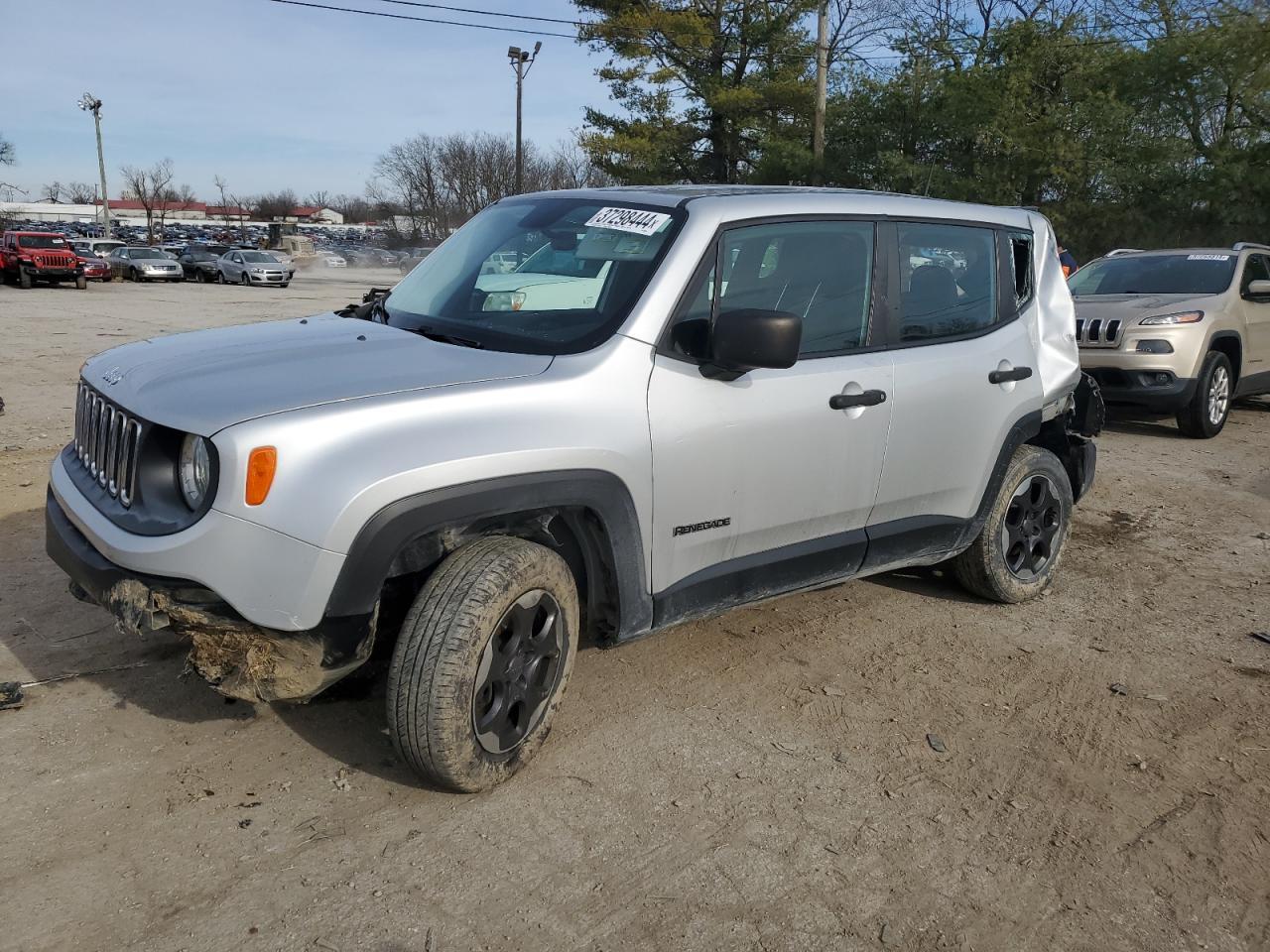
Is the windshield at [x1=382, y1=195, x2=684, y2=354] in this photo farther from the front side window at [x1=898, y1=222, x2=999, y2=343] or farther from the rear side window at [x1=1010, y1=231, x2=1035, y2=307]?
the rear side window at [x1=1010, y1=231, x2=1035, y2=307]

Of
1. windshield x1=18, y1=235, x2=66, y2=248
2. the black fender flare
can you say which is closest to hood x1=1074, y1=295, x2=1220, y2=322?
the black fender flare

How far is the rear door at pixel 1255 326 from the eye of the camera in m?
9.95

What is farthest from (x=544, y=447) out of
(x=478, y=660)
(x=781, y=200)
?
(x=781, y=200)

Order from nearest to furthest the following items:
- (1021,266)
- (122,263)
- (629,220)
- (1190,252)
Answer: (629,220)
(1021,266)
(1190,252)
(122,263)

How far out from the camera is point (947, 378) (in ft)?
13.7

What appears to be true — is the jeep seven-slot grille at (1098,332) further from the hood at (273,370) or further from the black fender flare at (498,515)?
the hood at (273,370)

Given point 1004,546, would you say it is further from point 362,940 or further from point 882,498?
point 362,940

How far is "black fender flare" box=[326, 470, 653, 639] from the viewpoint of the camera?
2.71m

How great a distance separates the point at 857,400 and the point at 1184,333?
6899 millimetres

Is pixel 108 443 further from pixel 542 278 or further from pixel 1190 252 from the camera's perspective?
pixel 1190 252

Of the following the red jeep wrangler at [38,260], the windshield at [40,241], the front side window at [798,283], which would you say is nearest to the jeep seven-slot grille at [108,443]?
the front side window at [798,283]

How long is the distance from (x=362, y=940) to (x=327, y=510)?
1060 millimetres

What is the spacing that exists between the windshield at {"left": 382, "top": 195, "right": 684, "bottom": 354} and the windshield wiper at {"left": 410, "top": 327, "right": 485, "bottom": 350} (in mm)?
13

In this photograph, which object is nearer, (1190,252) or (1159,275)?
(1159,275)
